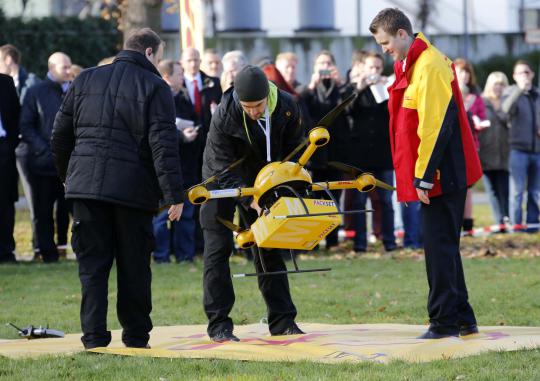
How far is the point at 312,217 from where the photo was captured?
25.8ft

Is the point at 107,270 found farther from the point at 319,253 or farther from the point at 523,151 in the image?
the point at 523,151

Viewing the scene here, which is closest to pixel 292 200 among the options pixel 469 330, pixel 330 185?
pixel 330 185

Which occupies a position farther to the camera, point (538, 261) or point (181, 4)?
point (181, 4)

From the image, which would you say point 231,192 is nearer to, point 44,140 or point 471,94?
point 44,140

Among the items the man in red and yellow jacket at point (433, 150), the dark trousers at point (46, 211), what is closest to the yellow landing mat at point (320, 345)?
the man in red and yellow jacket at point (433, 150)

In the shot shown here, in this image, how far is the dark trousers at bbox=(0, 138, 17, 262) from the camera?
14.7m

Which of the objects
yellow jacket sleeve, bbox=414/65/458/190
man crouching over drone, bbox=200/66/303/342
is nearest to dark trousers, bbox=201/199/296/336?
man crouching over drone, bbox=200/66/303/342

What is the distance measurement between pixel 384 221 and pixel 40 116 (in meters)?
4.41

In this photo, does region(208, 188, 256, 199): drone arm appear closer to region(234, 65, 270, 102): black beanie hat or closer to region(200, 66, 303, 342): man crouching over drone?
region(200, 66, 303, 342): man crouching over drone

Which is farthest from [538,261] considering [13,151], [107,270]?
[107,270]

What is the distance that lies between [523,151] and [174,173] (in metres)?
10.5

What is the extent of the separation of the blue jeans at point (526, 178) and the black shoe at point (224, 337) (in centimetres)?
982

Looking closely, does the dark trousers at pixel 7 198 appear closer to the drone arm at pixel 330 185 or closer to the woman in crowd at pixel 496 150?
the woman in crowd at pixel 496 150

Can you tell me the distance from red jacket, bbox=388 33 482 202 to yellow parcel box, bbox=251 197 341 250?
811 millimetres
